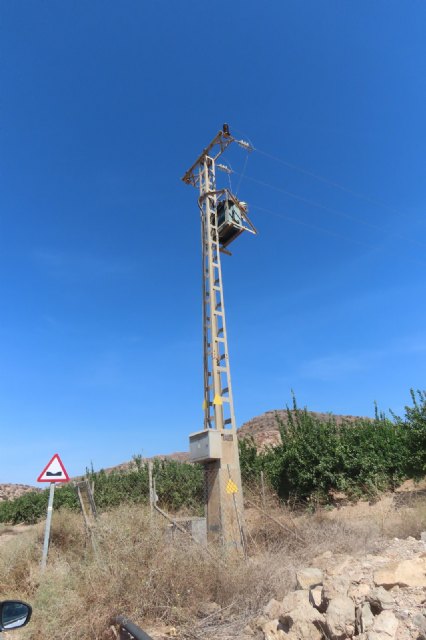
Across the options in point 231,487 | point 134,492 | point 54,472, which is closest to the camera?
point 231,487

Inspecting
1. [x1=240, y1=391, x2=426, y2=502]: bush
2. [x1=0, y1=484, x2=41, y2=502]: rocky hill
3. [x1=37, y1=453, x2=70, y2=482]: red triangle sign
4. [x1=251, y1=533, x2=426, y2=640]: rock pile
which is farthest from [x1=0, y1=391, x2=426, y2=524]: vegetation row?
[x1=0, y1=484, x2=41, y2=502]: rocky hill

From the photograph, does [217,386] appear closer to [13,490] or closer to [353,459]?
[353,459]

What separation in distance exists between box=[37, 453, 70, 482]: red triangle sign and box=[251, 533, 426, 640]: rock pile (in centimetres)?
650

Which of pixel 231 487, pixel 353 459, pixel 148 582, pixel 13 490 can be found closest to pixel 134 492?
pixel 353 459

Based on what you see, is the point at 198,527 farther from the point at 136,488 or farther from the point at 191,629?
the point at 136,488

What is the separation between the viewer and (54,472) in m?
10.3

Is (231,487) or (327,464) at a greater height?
(327,464)

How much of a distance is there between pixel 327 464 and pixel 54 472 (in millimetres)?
9610

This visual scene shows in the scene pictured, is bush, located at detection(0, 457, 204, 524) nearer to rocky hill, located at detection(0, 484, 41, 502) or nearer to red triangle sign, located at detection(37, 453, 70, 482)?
red triangle sign, located at detection(37, 453, 70, 482)

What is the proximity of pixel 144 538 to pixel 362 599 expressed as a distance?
360cm

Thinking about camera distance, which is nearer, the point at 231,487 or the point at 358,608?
the point at 358,608

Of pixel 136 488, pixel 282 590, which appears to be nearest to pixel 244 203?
pixel 282 590

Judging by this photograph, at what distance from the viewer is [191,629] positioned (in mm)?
5535

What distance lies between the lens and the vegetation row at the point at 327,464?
48.0ft
